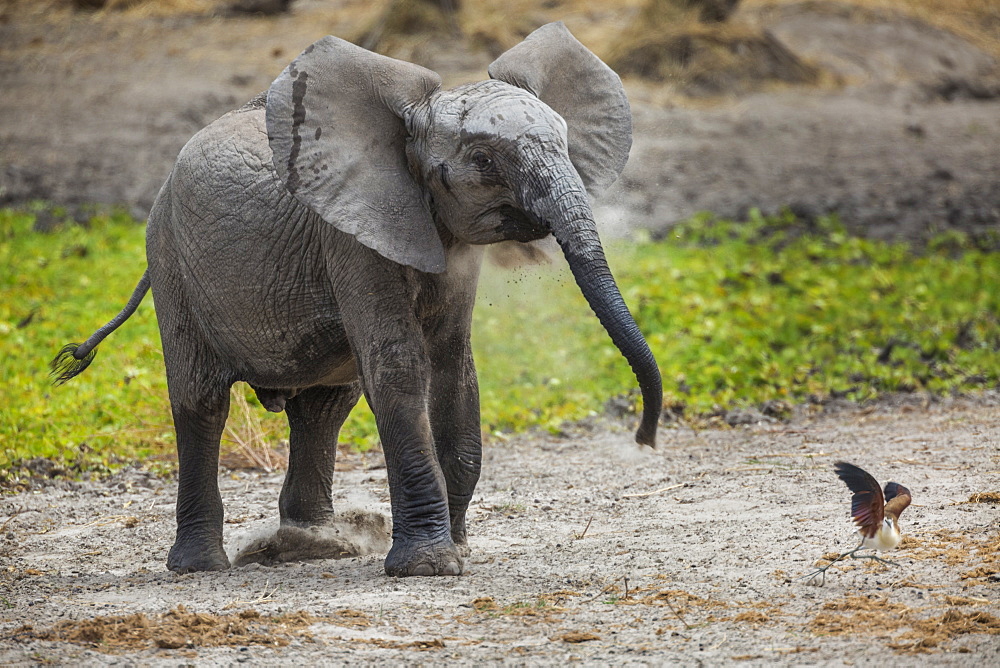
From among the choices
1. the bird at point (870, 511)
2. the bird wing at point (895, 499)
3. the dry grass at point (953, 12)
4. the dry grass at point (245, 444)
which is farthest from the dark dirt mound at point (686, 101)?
the bird at point (870, 511)

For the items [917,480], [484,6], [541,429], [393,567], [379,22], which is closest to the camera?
[393,567]

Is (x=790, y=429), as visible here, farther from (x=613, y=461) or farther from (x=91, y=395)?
(x=91, y=395)

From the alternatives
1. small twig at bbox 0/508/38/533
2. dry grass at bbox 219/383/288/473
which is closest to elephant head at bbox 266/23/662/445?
small twig at bbox 0/508/38/533

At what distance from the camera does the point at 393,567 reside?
552 centimetres

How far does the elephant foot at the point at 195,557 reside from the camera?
623cm

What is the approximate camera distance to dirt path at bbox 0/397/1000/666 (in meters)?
4.37

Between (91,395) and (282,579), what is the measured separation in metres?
4.41

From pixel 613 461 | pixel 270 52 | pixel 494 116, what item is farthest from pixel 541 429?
pixel 270 52

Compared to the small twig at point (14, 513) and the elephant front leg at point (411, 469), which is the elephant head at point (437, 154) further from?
the small twig at point (14, 513)

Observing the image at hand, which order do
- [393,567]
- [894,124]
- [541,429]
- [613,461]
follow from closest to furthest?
[393,567], [613,461], [541,429], [894,124]

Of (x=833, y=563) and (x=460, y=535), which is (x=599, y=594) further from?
(x=460, y=535)

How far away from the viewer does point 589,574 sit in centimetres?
538

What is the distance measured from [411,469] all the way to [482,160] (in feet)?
4.23

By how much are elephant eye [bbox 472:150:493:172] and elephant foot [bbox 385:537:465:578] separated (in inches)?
60.0
